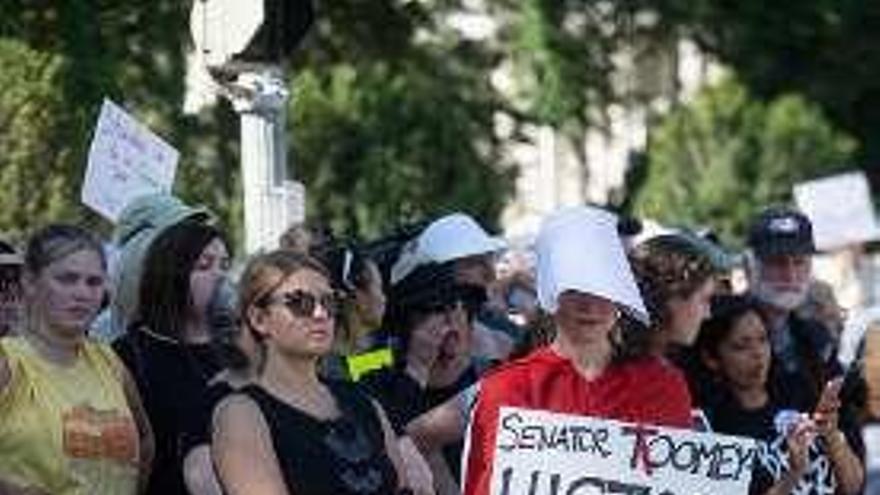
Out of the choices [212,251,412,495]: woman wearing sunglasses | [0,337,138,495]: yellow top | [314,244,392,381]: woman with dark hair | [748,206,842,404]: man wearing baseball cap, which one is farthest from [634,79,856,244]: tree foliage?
[212,251,412,495]: woman wearing sunglasses

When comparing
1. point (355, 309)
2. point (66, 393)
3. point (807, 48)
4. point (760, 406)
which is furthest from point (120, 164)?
point (807, 48)

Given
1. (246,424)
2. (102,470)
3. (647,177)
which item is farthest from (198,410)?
(647,177)

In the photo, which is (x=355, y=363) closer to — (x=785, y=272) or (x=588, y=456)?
(x=588, y=456)

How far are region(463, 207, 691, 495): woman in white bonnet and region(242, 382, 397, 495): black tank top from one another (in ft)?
0.95

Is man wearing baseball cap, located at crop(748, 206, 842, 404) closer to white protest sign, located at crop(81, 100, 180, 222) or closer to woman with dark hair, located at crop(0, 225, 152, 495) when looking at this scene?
white protest sign, located at crop(81, 100, 180, 222)

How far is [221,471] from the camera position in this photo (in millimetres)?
5137

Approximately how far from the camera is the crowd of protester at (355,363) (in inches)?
213

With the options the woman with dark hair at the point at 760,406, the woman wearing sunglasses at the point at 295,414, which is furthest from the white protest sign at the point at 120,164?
the woman wearing sunglasses at the point at 295,414

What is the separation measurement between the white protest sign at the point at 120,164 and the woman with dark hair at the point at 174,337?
7.05ft

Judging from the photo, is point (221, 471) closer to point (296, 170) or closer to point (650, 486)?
point (650, 486)

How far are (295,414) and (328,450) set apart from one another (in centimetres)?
11

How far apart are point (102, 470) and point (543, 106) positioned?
15.1 m

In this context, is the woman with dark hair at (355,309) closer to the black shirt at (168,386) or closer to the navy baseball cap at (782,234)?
the black shirt at (168,386)

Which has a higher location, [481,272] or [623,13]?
[623,13]
